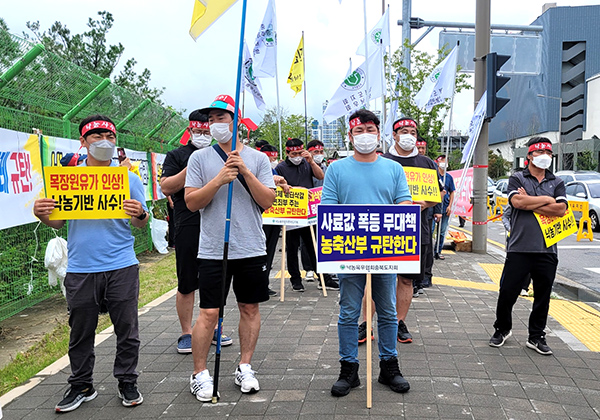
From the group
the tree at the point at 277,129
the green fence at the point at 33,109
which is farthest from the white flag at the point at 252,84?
the tree at the point at 277,129

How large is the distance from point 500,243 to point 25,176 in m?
12.6

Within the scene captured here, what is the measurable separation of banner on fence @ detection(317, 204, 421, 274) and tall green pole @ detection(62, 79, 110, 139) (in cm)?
509

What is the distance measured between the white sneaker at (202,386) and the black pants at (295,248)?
3.89 m

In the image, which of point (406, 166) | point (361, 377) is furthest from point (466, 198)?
point (361, 377)

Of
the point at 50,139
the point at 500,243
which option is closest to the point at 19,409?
the point at 50,139

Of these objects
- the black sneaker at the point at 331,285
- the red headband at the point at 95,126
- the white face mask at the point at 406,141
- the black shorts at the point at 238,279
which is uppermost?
the red headband at the point at 95,126

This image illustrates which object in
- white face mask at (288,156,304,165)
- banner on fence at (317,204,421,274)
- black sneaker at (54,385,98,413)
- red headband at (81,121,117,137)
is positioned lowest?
black sneaker at (54,385,98,413)

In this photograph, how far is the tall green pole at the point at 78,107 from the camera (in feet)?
24.3

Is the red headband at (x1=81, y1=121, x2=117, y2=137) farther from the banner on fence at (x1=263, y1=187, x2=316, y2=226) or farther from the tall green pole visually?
the tall green pole

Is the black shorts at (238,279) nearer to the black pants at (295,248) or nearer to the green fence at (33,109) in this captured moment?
the green fence at (33,109)

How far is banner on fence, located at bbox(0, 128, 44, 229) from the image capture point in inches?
214

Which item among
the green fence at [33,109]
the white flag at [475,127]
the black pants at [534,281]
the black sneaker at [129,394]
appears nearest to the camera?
the black sneaker at [129,394]

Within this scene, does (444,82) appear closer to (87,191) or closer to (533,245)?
(533,245)

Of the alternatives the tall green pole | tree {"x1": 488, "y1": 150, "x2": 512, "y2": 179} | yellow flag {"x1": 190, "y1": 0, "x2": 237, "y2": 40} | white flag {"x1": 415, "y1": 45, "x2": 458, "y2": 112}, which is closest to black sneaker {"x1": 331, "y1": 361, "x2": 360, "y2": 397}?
yellow flag {"x1": 190, "y1": 0, "x2": 237, "y2": 40}
